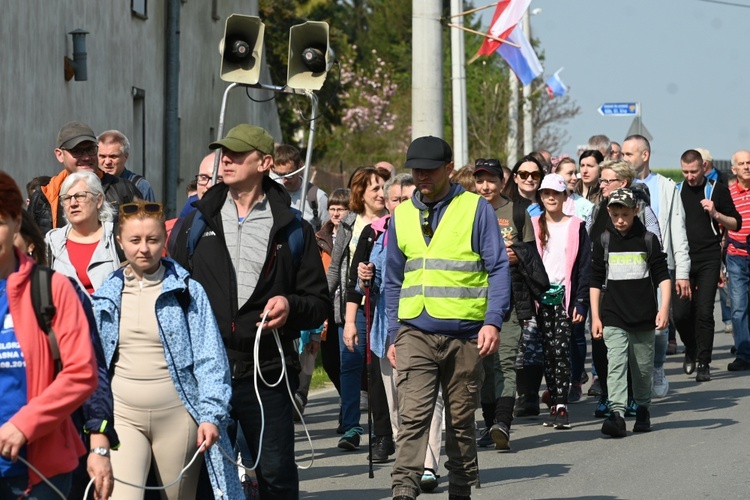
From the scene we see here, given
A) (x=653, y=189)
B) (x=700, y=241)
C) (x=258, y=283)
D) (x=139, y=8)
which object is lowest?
(x=258, y=283)

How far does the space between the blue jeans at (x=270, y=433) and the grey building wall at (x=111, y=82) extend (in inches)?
405

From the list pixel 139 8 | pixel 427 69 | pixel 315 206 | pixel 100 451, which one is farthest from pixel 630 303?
pixel 139 8

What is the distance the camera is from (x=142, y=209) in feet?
20.3

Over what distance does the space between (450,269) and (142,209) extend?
2.17 meters

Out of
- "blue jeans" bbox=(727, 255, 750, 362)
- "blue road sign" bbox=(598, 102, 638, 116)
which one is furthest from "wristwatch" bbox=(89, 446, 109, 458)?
"blue road sign" bbox=(598, 102, 638, 116)

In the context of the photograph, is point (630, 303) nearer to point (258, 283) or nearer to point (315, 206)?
point (315, 206)

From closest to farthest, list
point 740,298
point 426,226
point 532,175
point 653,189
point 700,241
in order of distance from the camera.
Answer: point 426,226, point 532,175, point 653,189, point 700,241, point 740,298

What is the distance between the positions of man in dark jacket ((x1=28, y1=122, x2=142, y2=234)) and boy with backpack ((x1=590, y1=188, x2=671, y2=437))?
3.83 m

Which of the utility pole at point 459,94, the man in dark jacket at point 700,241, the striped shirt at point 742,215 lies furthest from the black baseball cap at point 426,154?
the utility pole at point 459,94

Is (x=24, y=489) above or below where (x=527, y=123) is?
below

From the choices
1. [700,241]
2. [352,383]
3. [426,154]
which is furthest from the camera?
[700,241]

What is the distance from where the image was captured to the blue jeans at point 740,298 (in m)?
15.6

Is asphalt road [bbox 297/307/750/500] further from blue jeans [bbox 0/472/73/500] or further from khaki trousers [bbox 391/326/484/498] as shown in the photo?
blue jeans [bbox 0/472/73/500]

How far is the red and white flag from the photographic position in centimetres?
2452
